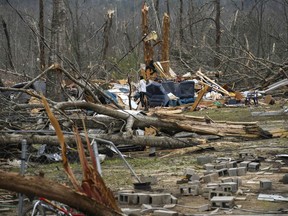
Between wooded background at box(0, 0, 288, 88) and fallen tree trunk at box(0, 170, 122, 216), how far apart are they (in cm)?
788

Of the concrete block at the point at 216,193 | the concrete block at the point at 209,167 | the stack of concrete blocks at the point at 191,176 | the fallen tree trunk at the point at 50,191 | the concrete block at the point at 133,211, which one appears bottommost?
the concrete block at the point at 133,211

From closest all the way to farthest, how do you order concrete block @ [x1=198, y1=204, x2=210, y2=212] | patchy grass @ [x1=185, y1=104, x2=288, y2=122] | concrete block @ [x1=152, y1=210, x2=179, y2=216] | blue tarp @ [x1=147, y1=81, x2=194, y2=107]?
concrete block @ [x1=152, y1=210, x2=179, y2=216] < concrete block @ [x1=198, y1=204, x2=210, y2=212] < patchy grass @ [x1=185, y1=104, x2=288, y2=122] < blue tarp @ [x1=147, y1=81, x2=194, y2=107]

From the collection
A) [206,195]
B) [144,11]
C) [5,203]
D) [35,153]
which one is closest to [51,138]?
[35,153]

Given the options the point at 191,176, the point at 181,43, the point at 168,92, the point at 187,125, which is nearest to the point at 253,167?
the point at 191,176

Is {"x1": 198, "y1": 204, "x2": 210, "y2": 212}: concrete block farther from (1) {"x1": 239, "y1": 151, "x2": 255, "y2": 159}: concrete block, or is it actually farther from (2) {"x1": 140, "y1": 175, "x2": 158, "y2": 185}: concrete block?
(1) {"x1": 239, "y1": 151, "x2": 255, "y2": 159}: concrete block

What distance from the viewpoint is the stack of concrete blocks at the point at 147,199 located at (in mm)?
7875

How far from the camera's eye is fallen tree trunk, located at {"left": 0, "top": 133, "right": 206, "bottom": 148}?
11133 mm

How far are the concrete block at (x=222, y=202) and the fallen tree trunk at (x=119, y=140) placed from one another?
314cm

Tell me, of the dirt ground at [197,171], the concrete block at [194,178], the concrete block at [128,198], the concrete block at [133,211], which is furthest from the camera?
the concrete block at [194,178]

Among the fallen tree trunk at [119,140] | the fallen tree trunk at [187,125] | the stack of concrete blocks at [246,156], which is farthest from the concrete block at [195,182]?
the fallen tree trunk at [187,125]

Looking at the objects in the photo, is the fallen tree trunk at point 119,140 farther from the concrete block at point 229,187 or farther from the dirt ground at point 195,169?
the concrete block at point 229,187

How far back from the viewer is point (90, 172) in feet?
16.5

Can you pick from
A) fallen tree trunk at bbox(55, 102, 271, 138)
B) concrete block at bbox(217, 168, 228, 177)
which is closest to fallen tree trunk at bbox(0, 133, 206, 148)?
fallen tree trunk at bbox(55, 102, 271, 138)

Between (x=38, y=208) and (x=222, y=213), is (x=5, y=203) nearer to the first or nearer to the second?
(x=38, y=208)
